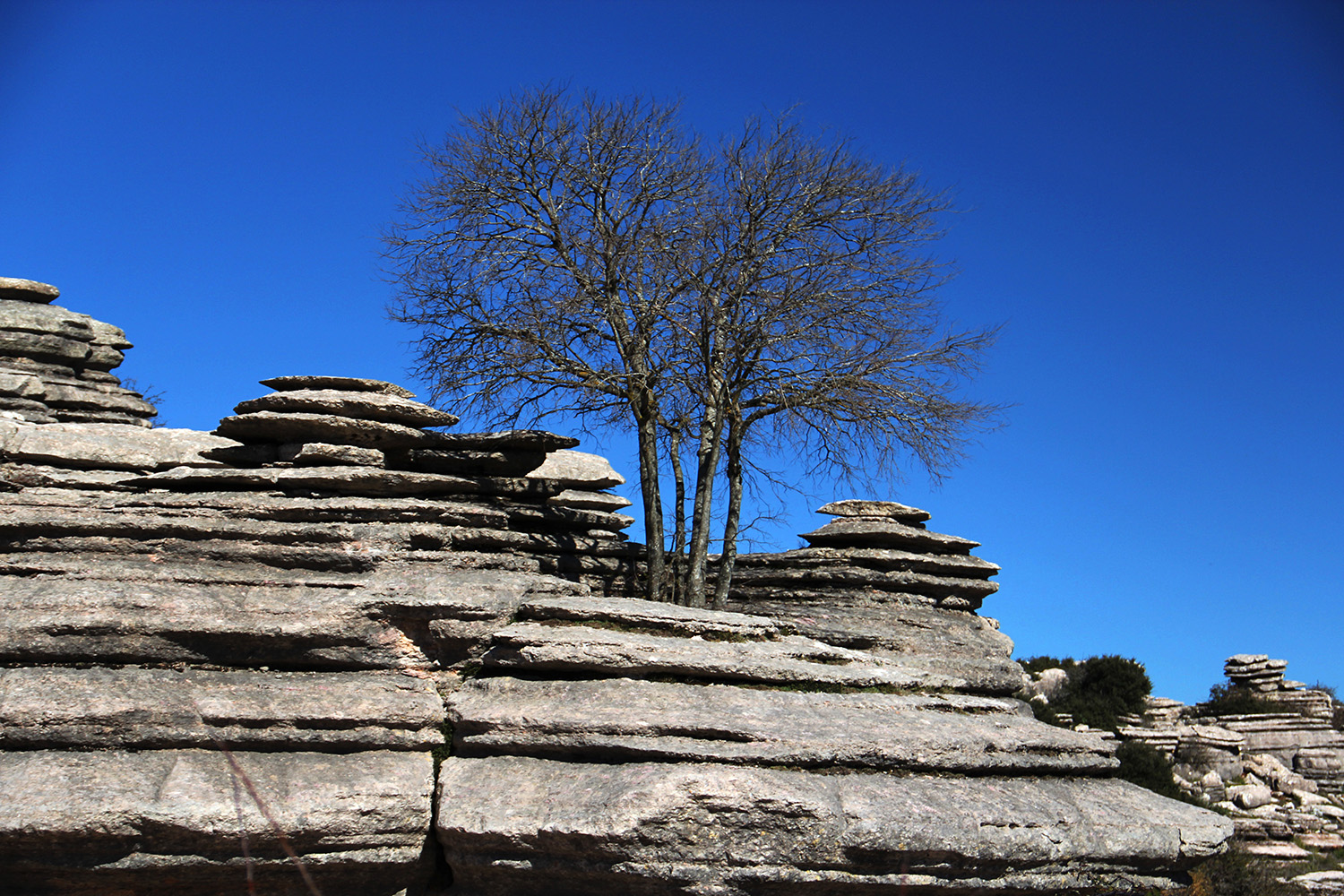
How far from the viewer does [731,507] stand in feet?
51.2

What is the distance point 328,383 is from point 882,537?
8.96 m

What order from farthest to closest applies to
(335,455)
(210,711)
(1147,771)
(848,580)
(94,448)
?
(1147,771)
(848,580)
(94,448)
(335,455)
(210,711)

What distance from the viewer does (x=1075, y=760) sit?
10242mm

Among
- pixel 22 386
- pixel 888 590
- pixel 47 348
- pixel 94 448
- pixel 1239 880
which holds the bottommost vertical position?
pixel 1239 880

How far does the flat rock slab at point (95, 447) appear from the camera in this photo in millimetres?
14430

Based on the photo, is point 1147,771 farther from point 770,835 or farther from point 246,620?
point 246,620

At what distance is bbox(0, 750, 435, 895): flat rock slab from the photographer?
27.7 feet

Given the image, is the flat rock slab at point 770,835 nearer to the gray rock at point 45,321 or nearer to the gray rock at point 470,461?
the gray rock at point 470,461

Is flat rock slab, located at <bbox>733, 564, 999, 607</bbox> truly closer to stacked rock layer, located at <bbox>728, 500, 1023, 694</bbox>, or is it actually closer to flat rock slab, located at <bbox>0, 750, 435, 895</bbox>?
stacked rock layer, located at <bbox>728, 500, 1023, 694</bbox>

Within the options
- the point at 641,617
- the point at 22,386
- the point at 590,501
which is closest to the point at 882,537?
the point at 590,501

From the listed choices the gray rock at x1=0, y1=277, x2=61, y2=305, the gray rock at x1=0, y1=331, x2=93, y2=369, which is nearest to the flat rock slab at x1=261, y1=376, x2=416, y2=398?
the gray rock at x1=0, y1=331, x2=93, y2=369

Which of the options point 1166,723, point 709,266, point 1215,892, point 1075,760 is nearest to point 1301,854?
point 1215,892

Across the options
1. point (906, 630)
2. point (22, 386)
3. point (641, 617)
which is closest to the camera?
point (641, 617)

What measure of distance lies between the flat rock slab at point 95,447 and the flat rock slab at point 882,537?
931cm
